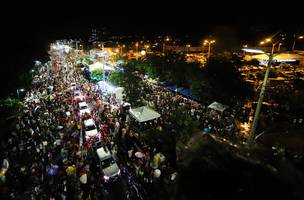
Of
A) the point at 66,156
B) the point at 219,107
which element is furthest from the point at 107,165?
the point at 219,107

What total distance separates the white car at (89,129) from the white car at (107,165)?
102 inches

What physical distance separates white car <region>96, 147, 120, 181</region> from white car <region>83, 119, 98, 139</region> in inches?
102

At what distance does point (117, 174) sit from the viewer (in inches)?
442

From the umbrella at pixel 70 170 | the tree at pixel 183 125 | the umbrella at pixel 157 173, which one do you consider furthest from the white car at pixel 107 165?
the tree at pixel 183 125

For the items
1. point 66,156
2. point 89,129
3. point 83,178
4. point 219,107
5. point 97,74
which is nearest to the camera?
point 83,178

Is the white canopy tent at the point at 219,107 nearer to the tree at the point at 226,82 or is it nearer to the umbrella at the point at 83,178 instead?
the tree at the point at 226,82

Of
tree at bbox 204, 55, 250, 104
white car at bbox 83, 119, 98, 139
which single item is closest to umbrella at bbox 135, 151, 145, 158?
white car at bbox 83, 119, 98, 139

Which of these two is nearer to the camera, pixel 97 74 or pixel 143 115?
pixel 143 115

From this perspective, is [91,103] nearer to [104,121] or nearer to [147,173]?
[104,121]

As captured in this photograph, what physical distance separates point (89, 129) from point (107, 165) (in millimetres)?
5094

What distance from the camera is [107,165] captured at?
38.8 feet

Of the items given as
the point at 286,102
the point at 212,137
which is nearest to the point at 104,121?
the point at 286,102

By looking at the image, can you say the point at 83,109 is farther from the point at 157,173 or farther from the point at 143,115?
the point at 157,173

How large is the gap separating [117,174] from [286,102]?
533 inches
